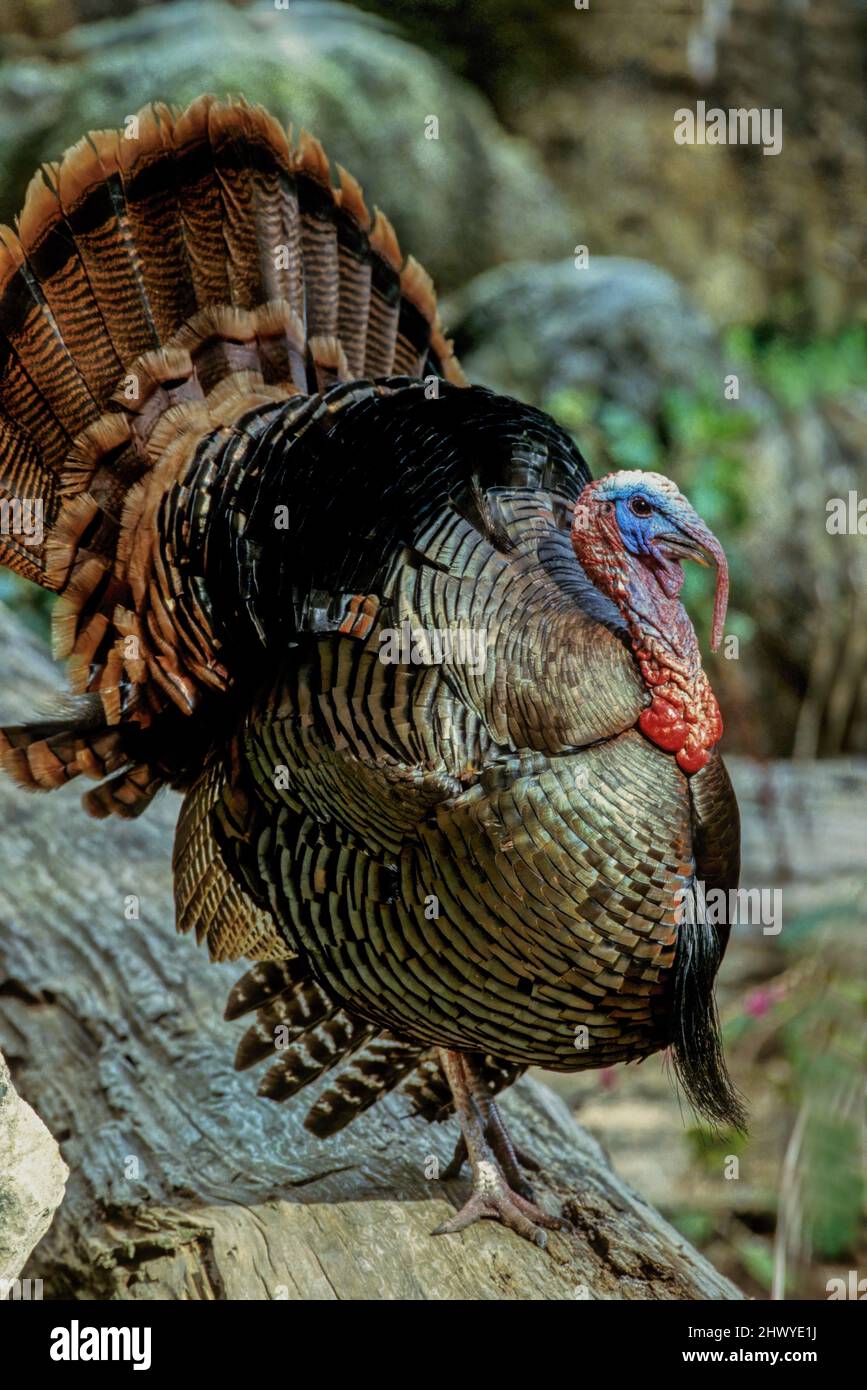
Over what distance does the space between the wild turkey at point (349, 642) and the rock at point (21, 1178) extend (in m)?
0.40

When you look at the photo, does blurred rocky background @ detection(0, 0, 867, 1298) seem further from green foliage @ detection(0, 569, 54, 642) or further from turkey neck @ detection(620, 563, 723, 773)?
turkey neck @ detection(620, 563, 723, 773)

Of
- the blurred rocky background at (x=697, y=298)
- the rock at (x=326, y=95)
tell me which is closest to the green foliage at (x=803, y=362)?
the blurred rocky background at (x=697, y=298)

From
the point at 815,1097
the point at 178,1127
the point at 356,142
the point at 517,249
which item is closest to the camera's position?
the point at 178,1127

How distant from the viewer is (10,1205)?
169 centimetres

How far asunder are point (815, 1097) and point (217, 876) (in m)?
1.46

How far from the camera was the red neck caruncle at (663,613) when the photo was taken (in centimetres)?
171

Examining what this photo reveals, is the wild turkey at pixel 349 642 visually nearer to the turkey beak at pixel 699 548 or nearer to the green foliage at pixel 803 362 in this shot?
the turkey beak at pixel 699 548

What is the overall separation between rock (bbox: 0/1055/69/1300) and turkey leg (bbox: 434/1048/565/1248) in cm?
54

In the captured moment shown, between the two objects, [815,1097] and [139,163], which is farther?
[815,1097]

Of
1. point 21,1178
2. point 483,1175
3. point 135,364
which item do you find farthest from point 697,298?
point 21,1178

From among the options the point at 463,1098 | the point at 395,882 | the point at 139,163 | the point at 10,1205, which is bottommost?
the point at 463,1098

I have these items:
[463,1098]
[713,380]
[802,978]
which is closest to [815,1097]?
[802,978]

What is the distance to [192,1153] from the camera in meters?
2.13

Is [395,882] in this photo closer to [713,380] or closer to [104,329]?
[104,329]
